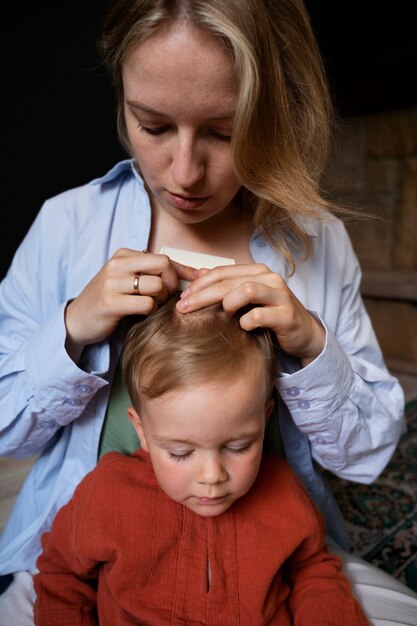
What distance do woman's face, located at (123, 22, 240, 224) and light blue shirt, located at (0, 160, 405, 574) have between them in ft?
0.56

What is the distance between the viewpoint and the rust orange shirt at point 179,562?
0.83 meters

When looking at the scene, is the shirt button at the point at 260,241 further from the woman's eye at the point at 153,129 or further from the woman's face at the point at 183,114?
the woman's eye at the point at 153,129

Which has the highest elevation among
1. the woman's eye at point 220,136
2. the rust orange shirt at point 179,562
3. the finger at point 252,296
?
the woman's eye at point 220,136

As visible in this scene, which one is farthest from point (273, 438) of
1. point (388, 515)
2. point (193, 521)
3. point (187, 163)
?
point (388, 515)

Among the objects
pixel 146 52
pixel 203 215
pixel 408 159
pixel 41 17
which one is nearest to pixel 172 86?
pixel 146 52

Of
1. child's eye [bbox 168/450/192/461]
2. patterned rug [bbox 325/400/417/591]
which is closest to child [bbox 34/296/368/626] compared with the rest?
child's eye [bbox 168/450/192/461]

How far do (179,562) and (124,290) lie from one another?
41 cm

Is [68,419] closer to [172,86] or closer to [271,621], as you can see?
[271,621]

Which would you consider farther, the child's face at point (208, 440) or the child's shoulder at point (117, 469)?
the child's shoulder at point (117, 469)

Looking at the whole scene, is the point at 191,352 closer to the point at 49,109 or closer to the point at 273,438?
the point at 273,438

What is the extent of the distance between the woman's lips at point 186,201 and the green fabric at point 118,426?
302 millimetres

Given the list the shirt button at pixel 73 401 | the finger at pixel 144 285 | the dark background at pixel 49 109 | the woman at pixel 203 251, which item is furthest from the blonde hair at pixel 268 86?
the dark background at pixel 49 109

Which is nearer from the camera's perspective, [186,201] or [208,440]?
[208,440]

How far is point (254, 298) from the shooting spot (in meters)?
0.81
